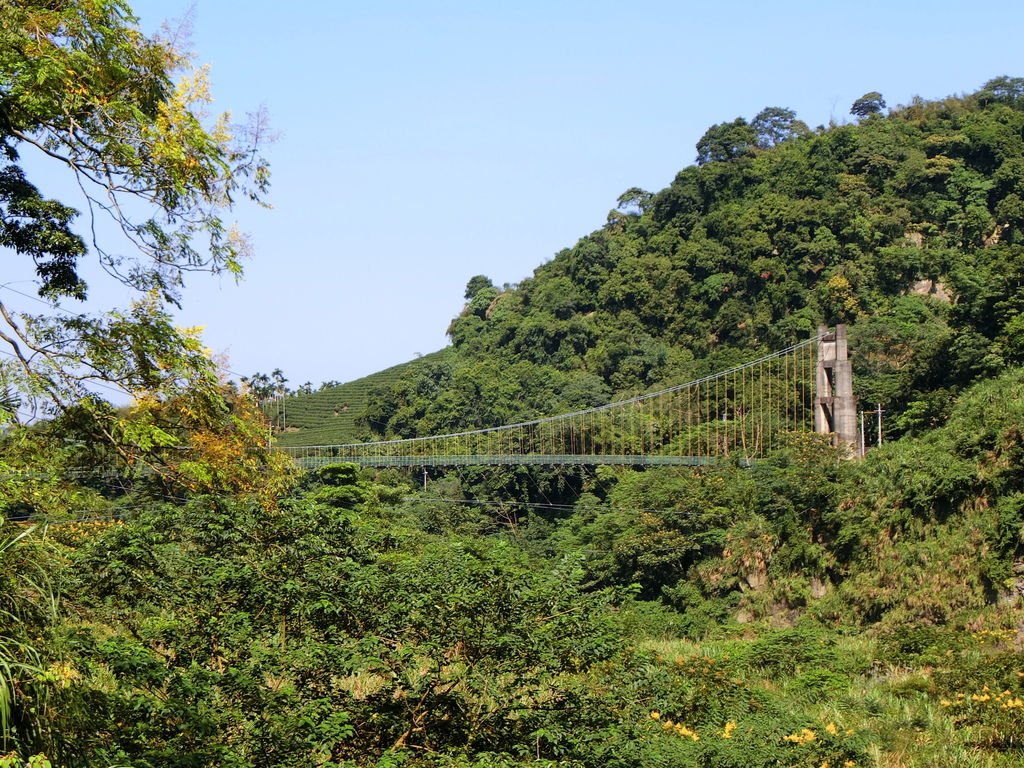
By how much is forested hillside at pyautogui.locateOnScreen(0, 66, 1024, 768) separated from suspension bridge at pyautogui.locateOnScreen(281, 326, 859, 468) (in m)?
0.96

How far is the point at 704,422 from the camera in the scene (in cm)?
2398

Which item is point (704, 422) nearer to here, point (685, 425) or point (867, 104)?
point (685, 425)

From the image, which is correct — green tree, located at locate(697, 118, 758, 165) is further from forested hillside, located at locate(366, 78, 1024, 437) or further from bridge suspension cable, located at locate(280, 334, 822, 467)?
bridge suspension cable, located at locate(280, 334, 822, 467)

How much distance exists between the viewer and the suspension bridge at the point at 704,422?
18734mm

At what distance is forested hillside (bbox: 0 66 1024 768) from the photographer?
177 inches

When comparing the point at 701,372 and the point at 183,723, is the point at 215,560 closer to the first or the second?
the point at 183,723

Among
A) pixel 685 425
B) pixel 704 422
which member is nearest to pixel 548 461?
pixel 685 425

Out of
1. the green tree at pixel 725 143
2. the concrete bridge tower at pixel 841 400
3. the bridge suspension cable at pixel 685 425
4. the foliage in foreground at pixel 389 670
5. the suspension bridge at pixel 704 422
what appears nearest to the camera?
the foliage in foreground at pixel 389 670

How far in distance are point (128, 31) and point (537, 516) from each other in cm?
2039

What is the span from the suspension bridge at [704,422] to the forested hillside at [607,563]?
96 cm

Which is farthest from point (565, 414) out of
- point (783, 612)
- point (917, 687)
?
point (917, 687)

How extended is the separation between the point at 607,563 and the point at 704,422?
650cm

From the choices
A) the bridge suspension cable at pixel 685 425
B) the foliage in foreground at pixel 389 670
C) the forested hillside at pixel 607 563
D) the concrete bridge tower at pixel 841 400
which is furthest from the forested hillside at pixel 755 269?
the foliage in foreground at pixel 389 670

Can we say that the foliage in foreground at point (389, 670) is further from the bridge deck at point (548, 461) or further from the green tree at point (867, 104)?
the green tree at point (867, 104)
